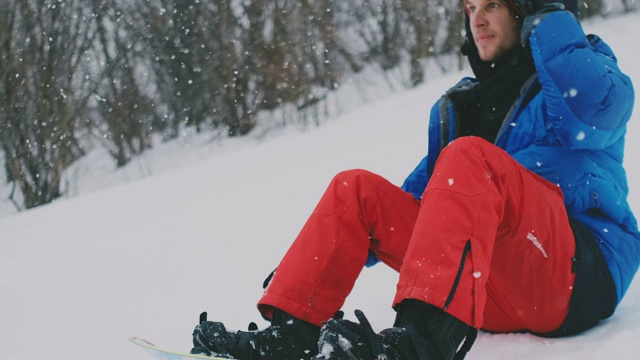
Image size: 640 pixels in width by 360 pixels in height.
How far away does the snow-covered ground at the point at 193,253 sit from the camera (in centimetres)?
254

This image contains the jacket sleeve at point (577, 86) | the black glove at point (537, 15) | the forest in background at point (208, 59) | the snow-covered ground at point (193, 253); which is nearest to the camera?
the jacket sleeve at point (577, 86)

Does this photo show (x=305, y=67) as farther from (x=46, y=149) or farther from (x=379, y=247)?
(x=379, y=247)

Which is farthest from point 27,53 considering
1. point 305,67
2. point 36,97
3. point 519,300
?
point 519,300

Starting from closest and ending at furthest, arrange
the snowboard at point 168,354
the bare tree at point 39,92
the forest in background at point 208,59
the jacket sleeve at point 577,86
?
1. the snowboard at point 168,354
2. the jacket sleeve at point 577,86
3. the bare tree at point 39,92
4. the forest in background at point 208,59

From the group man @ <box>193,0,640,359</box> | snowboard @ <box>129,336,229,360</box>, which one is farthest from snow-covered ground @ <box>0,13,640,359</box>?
snowboard @ <box>129,336,229,360</box>

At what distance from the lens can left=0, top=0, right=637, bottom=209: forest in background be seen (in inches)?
359

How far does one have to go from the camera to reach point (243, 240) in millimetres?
3867

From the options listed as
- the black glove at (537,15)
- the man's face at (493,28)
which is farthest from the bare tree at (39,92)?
the black glove at (537,15)

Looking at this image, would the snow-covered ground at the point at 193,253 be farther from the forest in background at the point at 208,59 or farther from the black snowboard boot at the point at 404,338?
the forest in background at the point at 208,59

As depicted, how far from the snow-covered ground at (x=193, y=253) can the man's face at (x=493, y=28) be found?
89 cm

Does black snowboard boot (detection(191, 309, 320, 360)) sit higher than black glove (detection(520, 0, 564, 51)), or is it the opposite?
black glove (detection(520, 0, 564, 51))

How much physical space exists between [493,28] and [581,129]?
1.92 feet

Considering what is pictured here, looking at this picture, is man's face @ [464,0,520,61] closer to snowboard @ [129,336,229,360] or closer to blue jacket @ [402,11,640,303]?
blue jacket @ [402,11,640,303]

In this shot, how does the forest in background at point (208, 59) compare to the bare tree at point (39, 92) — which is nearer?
the bare tree at point (39, 92)
